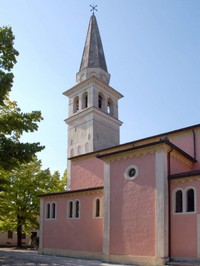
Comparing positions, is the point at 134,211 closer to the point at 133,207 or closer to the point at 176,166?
the point at 133,207

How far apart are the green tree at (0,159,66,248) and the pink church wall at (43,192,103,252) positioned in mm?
6752

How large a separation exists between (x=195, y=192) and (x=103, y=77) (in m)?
23.8

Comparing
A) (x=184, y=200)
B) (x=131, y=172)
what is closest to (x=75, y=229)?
(x=131, y=172)

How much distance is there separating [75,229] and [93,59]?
2224 cm

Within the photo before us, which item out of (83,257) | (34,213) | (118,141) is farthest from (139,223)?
(118,141)

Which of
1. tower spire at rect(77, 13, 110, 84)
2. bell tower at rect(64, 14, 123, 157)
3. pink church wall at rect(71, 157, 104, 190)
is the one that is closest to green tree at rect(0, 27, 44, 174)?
pink church wall at rect(71, 157, 104, 190)

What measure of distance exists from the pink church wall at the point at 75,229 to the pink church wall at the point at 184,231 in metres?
5.06

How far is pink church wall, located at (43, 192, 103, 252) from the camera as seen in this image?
743 inches

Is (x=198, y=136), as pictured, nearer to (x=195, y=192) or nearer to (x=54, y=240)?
(x=195, y=192)

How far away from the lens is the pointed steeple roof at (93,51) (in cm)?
3656

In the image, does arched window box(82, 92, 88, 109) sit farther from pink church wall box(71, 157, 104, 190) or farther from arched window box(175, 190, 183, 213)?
arched window box(175, 190, 183, 213)

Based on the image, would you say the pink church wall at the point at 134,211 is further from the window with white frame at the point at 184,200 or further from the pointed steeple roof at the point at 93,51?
the pointed steeple roof at the point at 93,51

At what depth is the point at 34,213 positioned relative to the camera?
2859 centimetres

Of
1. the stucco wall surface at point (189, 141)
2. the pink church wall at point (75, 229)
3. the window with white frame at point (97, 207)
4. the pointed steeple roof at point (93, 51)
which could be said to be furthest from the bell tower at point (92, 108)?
the stucco wall surface at point (189, 141)
